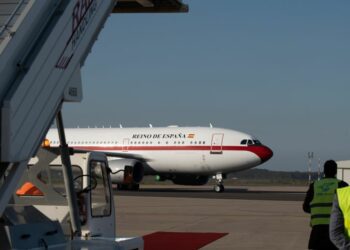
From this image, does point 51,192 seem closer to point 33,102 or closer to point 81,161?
point 81,161

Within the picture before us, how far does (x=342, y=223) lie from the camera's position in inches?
205

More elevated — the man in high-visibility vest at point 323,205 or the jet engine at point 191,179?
the jet engine at point 191,179

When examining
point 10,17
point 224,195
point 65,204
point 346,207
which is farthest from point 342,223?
point 224,195

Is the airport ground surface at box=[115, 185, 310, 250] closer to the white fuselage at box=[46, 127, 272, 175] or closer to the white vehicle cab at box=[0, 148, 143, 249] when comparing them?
the white vehicle cab at box=[0, 148, 143, 249]

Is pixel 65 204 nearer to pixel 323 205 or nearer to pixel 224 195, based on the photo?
pixel 323 205

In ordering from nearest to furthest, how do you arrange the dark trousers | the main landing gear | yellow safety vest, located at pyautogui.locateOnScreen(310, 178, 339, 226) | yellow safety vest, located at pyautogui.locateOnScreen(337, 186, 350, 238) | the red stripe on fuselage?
yellow safety vest, located at pyautogui.locateOnScreen(337, 186, 350, 238) → the dark trousers → yellow safety vest, located at pyautogui.locateOnScreen(310, 178, 339, 226) → the red stripe on fuselage → the main landing gear

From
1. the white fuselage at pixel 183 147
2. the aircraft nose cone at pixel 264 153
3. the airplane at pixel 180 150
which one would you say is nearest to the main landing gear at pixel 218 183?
the airplane at pixel 180 150

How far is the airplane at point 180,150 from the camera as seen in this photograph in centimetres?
3691

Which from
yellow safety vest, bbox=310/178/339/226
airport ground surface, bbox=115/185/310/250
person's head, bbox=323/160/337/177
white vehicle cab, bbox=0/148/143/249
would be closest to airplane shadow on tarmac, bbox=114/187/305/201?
airport ground surface, bbox=115/185/310/250

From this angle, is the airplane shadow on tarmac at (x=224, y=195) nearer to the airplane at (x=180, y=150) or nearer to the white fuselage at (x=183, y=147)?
the airplane at (x=180, y=150)

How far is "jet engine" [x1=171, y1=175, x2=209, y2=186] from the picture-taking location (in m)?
40.3

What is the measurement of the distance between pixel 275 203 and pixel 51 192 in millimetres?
22321

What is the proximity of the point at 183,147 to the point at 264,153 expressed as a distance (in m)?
4.19

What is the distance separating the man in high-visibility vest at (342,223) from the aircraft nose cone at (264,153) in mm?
31659
